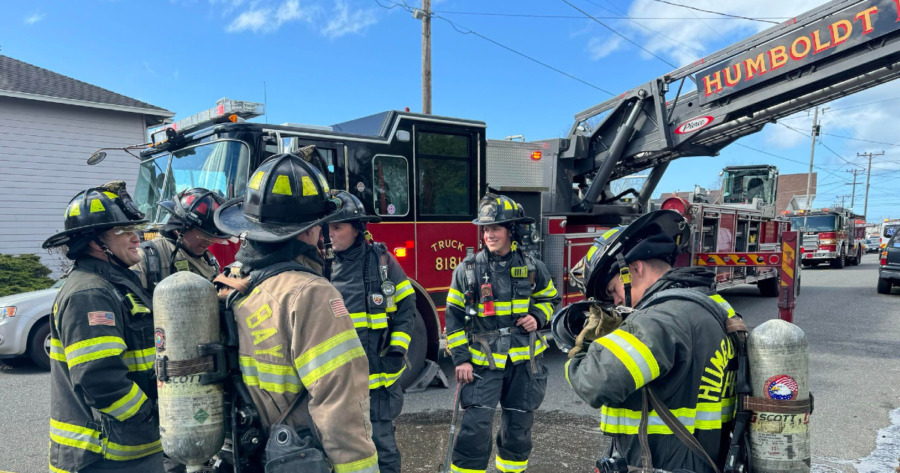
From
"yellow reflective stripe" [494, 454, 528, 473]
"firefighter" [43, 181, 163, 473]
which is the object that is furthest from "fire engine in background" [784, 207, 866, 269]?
"firefighter" [43, 181, 163, 473]

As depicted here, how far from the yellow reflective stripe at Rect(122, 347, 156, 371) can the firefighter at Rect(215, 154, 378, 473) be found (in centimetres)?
86

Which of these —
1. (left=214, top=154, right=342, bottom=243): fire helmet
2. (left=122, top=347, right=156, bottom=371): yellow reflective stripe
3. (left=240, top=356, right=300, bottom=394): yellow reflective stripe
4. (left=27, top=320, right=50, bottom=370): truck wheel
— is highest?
(left=214, top=154, right=342, bottom=243): fire helmet

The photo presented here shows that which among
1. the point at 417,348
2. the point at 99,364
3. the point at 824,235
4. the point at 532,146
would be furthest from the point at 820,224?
the point at 99,364

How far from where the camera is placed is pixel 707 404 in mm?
1556

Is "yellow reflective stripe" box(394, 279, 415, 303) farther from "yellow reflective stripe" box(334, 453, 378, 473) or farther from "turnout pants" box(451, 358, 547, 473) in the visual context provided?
"yellow reflective stripe" box(334, 453, 378, 473)

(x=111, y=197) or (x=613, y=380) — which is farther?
(x=111, y=197)

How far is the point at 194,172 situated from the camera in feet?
15.5

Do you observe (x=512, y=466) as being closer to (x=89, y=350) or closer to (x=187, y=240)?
(x=89, y=350)

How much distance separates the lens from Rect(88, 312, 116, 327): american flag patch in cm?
202

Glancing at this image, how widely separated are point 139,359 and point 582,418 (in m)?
3.69

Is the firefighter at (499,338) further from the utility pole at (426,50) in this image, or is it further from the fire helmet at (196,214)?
the utility pole at (426,50)

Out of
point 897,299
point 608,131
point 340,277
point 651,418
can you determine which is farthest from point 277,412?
point 897,299

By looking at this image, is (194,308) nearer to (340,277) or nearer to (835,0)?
(340,277)

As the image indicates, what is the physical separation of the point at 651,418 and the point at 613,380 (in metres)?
0.22
